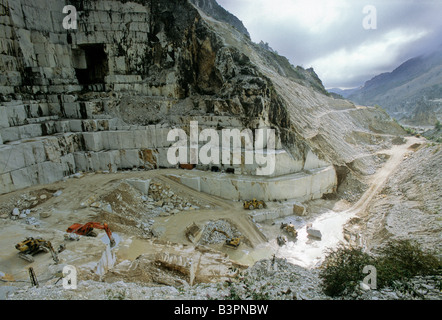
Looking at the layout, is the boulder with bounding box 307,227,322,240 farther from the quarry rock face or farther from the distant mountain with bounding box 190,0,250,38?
the distant mountain with bounding box 190,0,250,38

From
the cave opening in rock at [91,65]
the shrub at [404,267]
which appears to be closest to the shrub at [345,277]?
the shrub at [404,267]

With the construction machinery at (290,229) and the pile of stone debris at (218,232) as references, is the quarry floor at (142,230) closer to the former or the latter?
the pile of stone debris at (218,232)

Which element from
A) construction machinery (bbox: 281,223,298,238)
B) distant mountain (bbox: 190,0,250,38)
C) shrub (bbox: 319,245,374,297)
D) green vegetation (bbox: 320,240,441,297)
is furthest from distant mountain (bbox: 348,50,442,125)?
shrub (bbox: 319,245,374,297)

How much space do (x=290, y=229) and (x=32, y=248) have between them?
36.7ft

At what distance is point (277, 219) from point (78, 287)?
1060cm

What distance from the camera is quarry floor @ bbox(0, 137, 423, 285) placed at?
718cm

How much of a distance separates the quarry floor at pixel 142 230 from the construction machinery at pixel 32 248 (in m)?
0.18

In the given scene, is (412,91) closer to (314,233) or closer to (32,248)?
(314,233)

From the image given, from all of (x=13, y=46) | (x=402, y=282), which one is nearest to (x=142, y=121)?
(x=13, y=46)

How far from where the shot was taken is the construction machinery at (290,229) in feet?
38.8

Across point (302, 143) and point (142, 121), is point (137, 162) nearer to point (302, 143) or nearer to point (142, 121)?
point (142, 121)

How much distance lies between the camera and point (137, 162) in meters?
16.0

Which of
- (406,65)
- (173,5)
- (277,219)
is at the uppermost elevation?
(406,65)

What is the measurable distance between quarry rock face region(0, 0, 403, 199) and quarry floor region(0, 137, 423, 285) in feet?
5.37
